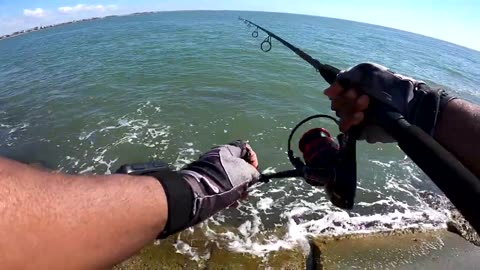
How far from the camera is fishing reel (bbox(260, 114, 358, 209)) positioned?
2.97m

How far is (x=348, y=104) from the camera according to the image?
284 centimetres

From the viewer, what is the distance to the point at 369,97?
2740mm

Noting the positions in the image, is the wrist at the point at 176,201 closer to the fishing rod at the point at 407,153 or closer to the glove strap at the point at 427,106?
the fishing rod at the point at 407,153

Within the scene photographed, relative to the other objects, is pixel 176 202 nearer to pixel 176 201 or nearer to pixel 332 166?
pixel 176 201

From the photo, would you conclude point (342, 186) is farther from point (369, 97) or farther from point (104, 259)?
point (104, 259)

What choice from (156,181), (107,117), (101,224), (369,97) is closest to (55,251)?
(101,224)

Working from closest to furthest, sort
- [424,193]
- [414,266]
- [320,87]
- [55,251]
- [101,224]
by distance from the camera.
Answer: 1. [55,251]
2. [101,224]
3. [414,266]
4. [424,193]
5. [320,87]

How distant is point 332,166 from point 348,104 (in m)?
0.60

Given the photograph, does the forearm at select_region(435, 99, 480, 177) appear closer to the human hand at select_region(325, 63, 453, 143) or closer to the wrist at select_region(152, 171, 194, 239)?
the human hand at select_region(325, 63, 453, 143)

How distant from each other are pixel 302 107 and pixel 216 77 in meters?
7.84

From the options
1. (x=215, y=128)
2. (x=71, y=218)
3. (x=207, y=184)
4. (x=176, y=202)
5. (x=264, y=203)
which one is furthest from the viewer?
(x=215, y=128)

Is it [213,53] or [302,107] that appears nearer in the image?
[302,107]

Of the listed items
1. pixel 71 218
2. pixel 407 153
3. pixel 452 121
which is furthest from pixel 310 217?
pixel 71 218

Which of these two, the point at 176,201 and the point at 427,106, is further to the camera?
the point at 427,106
